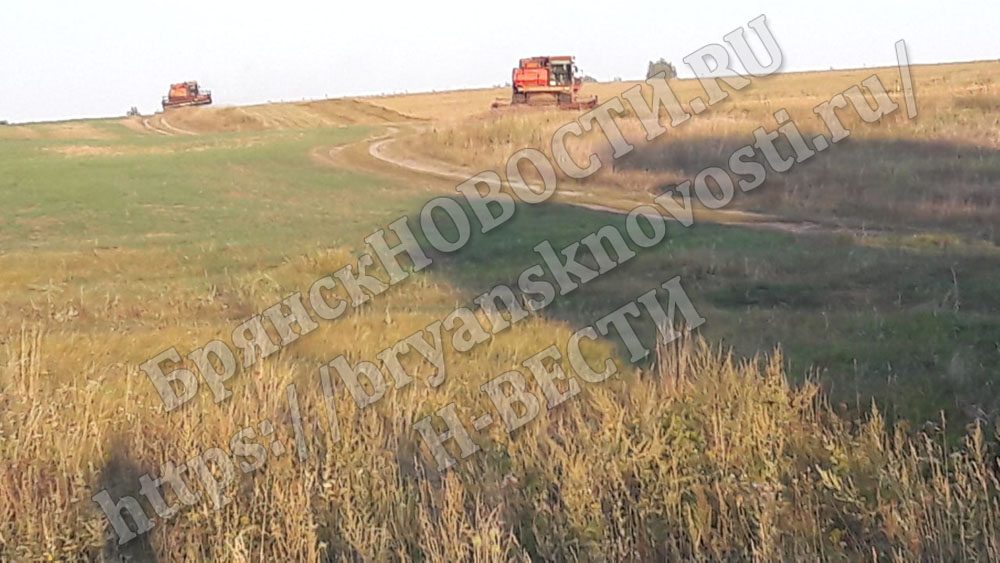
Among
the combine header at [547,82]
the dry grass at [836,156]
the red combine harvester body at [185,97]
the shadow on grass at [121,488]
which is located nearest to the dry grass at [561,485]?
the shadow on grass at [121,488]

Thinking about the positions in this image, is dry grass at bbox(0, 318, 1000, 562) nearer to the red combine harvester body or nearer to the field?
the field

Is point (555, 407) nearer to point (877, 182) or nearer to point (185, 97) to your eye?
point (877, 182)

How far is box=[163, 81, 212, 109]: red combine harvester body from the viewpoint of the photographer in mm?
86375

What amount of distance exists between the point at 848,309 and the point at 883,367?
3.00m

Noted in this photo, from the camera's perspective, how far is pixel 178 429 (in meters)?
6.13

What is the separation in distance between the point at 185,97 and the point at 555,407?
86398mm

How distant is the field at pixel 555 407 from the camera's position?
4883 mm

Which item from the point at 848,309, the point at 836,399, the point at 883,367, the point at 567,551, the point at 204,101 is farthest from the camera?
the point at 204,101

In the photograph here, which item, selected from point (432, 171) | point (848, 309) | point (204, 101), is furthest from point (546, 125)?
point (204, 101)

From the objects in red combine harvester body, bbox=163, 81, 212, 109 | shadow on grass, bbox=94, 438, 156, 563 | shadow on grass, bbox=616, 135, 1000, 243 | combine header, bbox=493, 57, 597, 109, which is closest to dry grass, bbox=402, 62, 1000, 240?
shadow on grass, bbox=616, 135, 1000, 243

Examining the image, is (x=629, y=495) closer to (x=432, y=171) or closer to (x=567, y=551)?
(x=567, y=551)

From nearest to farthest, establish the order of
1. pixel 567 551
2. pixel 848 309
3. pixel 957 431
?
pixel 567 551 → pixel 957 431 → pixel 848 309

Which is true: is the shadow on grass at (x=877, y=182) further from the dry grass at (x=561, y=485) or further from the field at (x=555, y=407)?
the dry grass at (x=561, y=485)

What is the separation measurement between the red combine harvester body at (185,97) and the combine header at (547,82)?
46640 millimetres
